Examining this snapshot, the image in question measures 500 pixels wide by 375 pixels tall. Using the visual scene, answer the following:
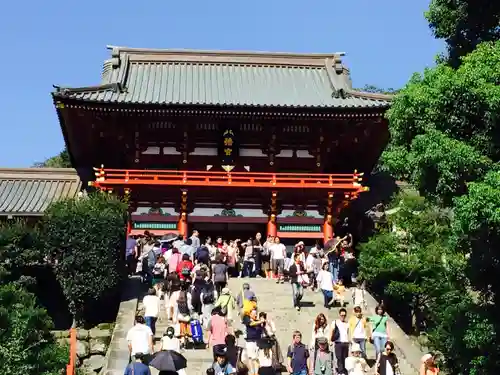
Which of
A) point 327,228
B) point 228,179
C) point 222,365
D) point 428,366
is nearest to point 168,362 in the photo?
point 222,365

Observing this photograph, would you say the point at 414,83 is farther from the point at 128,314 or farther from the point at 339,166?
the point at 339,166

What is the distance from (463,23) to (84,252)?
10217 mm

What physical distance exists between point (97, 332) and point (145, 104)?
31.9 ft

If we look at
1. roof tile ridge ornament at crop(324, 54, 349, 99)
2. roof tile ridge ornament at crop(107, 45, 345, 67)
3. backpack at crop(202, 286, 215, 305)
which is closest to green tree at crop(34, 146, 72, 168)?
roof tile ridge ornament at crop(107, 45, 345, 67)

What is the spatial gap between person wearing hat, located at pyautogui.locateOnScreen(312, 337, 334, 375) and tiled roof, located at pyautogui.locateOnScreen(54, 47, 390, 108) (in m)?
13.5

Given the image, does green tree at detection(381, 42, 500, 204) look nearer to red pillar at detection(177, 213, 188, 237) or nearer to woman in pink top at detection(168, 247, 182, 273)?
woman in pink top at detection(168, 247, 182, 273)

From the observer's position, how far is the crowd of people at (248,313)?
1300cm

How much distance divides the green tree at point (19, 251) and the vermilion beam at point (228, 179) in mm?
6340

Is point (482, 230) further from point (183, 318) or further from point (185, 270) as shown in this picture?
point (185, 270)

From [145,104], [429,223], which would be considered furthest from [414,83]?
[145,104]

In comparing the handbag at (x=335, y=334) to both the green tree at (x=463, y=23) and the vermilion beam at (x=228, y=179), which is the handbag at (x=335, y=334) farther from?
the vermilion beam at (x=228, y=179)

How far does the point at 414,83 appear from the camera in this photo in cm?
1404

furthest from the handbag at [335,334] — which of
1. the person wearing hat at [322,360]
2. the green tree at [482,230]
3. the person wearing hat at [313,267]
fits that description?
the person wearing hat at [313,267]

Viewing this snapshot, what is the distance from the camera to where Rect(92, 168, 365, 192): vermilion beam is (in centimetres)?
2531
